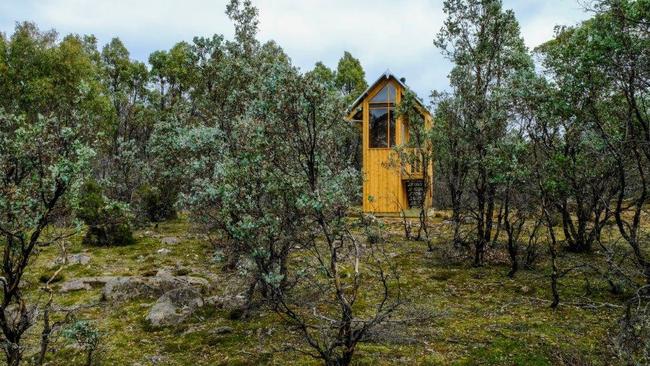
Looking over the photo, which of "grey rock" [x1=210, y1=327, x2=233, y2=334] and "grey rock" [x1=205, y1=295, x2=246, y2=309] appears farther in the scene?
"grey rock" [x1=205, y1=295, x2=246, y2=309]

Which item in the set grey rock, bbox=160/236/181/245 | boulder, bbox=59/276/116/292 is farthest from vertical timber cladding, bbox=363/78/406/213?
boulder, bbox=59/276/116/292

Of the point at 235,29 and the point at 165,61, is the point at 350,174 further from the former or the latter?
the point at 165,61

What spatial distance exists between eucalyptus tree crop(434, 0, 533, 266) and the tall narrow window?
→ 866 cm

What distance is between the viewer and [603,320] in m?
10.2

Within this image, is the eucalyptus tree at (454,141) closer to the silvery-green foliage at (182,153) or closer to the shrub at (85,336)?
the silvery-green foliage at (182,153)

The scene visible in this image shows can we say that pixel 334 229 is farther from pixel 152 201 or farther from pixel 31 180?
pixel 152 201

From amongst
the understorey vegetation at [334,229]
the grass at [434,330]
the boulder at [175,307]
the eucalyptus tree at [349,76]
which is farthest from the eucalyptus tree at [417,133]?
the eucalyptus tree at [349,76]

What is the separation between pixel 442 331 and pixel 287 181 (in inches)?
188

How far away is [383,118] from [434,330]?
16749 millimetres

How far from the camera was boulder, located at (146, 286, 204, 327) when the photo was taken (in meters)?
10.9

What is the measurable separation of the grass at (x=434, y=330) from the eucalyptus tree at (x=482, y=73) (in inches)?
89.7

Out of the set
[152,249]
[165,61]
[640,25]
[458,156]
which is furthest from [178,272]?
[165,61]

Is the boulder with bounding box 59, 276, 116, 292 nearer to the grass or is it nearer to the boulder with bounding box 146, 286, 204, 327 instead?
the grass

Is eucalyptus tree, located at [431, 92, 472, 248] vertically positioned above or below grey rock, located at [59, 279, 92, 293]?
above
